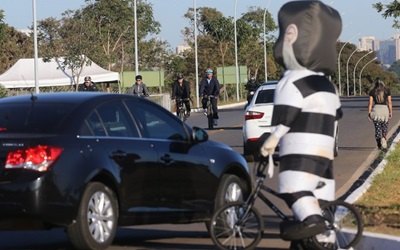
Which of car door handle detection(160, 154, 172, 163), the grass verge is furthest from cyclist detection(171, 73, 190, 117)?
car door handle detection(160, 154, 172, 163)

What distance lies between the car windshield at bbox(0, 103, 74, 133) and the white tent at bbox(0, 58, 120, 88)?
4953 centimetres

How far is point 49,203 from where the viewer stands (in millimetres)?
8258

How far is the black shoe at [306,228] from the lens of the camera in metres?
7.58

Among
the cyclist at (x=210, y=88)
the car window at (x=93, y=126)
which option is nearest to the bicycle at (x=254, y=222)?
the car window at (x=93, y=126)

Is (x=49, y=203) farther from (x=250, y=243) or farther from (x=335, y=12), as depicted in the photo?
(x=335, y=12)

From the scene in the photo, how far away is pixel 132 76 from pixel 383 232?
158 ft

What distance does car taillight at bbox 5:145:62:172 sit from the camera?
8.32m

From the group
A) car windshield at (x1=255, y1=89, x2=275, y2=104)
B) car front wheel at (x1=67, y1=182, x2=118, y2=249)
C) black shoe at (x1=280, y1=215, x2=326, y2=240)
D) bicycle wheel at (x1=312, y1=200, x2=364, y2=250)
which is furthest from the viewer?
car windshield at (x1=255, y1=89, x2=275, y2=104)

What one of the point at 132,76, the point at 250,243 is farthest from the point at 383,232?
the point at 132,76

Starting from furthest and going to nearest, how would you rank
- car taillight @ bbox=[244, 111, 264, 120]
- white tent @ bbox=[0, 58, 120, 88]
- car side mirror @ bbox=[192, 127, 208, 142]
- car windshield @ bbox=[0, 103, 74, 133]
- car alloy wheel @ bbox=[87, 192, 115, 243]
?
white tent @ bbox=[0, 58, 120, 88] → car taillight @ bbox=[244, 111, 264, 120] → car side mirror @ bbox=[192, 127, 208, 142] → car windshield @ bbox=[0, 103, 74, 133] → car alloy wheel @ bbox=[87, 192, 115, 243]

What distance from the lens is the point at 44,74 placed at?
63375 millimetres

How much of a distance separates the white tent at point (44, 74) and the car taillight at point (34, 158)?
50.4m

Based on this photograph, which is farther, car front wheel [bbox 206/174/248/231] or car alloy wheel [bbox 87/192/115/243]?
car front wheel [bbox 206/174/248/231]

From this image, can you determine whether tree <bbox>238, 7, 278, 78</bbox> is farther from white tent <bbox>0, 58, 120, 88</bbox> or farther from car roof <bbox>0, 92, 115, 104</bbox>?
car roof <bbox>0, 92, 115, 104</bbox>
